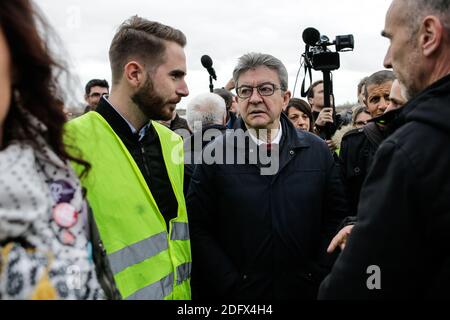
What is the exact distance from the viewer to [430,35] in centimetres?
150

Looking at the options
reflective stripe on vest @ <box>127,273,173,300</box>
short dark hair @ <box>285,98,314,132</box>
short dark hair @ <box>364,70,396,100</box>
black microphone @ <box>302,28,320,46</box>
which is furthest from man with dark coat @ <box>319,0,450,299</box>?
short dark hair @ <box>285,98,314,132</box>

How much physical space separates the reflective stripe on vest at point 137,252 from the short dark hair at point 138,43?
89 cm

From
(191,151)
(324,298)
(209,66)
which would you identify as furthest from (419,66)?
(209,66)

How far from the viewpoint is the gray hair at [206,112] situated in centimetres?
369

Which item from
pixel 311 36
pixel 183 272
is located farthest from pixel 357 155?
pixel 183 272

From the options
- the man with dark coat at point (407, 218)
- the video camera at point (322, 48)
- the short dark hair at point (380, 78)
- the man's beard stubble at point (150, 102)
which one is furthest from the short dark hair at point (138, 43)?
the short dark hair at point (380, 78)

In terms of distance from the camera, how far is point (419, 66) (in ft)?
5.04

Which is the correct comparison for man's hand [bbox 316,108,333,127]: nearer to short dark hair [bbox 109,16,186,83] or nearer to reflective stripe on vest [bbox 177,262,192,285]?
short dark hair [bbox 109,16,186,83]

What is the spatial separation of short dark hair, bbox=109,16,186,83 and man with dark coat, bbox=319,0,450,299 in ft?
4.71

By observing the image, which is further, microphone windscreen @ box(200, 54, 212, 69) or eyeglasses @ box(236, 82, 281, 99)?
microphone windscreen @ box(200, 54, 212, 69)

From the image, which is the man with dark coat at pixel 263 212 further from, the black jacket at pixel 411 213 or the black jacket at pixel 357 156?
the black jacket at pixel 411 213

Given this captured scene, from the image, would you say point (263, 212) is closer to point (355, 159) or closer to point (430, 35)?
point (355, 159)

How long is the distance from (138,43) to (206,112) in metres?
1.27

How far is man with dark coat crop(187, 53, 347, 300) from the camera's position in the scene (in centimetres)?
244
